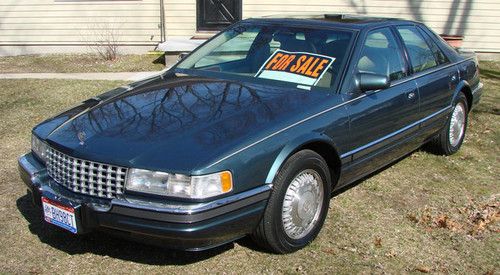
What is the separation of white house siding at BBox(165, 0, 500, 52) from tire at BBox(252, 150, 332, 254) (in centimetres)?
806

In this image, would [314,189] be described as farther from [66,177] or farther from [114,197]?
[66,177]

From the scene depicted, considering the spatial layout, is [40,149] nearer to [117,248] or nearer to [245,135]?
[117,248]

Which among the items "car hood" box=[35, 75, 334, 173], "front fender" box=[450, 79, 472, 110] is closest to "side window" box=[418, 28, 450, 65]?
"front fender" box=[450, 79, 472, 110]

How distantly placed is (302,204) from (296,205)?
2.3 inches

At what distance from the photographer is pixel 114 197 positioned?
11.0ft

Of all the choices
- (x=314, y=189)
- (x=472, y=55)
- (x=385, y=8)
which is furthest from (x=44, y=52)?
(x=314, y=189)

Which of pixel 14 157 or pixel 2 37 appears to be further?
pixel 2 37

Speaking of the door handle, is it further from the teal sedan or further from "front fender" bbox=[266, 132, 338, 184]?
"front fender" bbox=[266, 132, 338, 184]

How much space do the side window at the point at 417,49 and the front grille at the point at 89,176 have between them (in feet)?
9.60

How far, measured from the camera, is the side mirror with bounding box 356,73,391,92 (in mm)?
4238

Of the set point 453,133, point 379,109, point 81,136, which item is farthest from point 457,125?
point 81,136

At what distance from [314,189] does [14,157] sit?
11.3 feet

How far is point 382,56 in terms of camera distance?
15.7 ft

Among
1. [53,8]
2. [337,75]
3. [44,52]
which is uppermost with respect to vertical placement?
[337,75]
